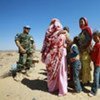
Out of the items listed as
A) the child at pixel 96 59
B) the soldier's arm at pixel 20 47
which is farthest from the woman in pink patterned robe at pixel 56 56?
the soldier's arm at pixel 20 47

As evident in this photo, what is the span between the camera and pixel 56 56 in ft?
25.7

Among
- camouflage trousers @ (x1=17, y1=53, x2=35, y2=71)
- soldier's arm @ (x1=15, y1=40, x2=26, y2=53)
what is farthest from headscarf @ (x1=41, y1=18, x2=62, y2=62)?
camouflage trousers @ (x1=17, y1=53, x2=35, y2=71)

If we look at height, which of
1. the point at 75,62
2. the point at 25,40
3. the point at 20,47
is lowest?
the point at 75,62

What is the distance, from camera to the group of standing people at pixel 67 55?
25.6 ft

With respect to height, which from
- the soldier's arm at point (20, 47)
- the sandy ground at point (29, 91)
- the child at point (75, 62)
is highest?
the soldier's arm at point (20, 47)

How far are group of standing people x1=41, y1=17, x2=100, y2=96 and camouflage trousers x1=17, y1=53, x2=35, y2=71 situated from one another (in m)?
1.77

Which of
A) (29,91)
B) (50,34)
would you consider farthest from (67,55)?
(29,91)

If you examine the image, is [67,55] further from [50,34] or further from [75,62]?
[50,34]

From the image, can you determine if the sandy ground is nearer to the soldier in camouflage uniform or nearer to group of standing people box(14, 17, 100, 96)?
group of standing people box(14, 17, 100, 96)

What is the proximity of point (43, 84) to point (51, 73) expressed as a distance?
115cm

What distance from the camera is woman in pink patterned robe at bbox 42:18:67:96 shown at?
25.6 ft

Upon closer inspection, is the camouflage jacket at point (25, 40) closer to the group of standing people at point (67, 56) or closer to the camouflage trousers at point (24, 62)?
the camouflage trousers at point (24, 62)

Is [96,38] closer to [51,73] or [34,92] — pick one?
[51,73]

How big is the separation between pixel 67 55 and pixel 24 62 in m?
2.29
